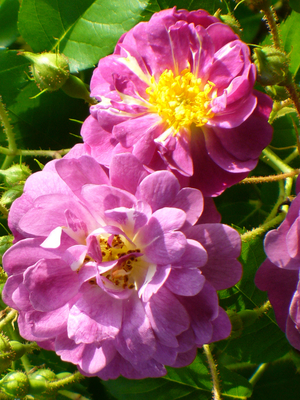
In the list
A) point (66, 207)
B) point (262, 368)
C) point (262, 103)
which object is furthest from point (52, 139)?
point (262, 368)

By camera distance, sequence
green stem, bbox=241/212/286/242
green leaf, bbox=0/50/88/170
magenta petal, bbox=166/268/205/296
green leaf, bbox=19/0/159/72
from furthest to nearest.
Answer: green leaf, bbox=0/50/88/170 → green leaf, bbox=19/0/159/72 → green stem, bbox=241/212/286/242 → magenta petal, bbox=166/268/205/296

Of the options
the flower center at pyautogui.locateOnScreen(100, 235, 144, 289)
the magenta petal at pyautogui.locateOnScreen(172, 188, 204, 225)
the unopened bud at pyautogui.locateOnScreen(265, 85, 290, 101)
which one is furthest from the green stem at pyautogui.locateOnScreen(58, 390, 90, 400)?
the unopened bud at pyautogui.locateOnScreen(265, 85, 290, 101)

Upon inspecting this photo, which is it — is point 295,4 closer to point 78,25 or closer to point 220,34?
point 220,34

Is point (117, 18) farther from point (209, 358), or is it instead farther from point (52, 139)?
point (209, 358)

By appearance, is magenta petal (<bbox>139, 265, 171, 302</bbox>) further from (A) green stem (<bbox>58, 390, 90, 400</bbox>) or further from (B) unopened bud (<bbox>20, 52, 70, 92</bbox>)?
(A) green stem (<bbox>58, 390, 90, 400</bbox>)

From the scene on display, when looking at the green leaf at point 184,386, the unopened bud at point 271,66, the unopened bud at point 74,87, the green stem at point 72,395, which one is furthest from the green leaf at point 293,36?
the green stem at point 72,395

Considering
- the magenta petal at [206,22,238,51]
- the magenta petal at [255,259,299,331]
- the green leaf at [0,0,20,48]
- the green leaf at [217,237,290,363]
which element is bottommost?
the green leaf at [217,237,290,363]
